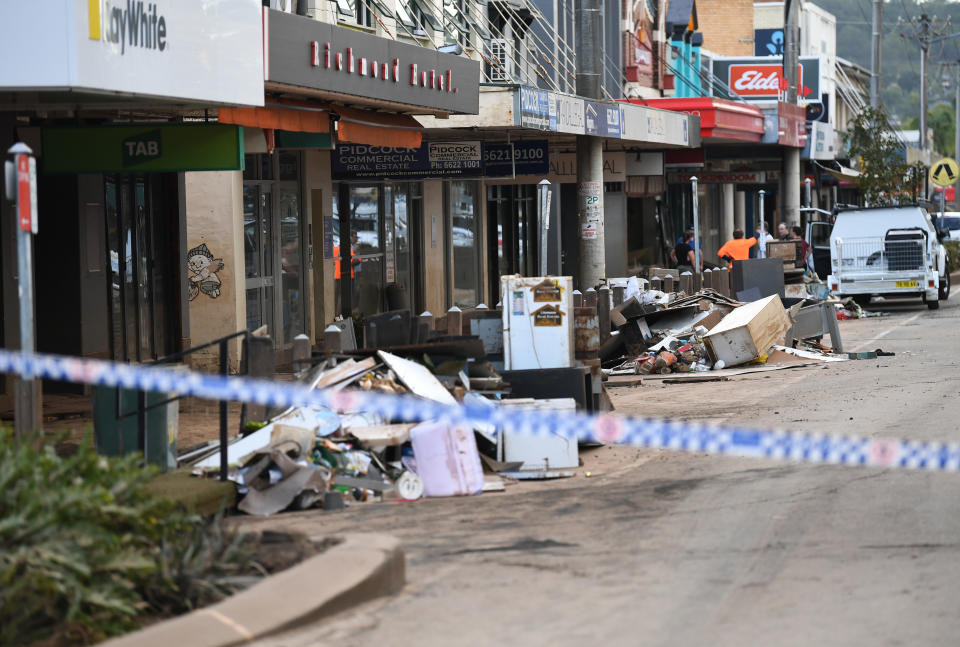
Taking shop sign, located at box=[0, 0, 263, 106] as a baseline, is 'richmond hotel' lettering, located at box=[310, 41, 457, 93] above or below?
above

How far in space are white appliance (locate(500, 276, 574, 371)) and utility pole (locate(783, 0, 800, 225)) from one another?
22.7 meters

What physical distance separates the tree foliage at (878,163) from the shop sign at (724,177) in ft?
A: 14.8

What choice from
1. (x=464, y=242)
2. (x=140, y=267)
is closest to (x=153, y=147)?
(x=140, y=267)

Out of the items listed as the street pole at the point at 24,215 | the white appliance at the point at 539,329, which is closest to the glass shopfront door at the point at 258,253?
the white appliance at the point at 539,329

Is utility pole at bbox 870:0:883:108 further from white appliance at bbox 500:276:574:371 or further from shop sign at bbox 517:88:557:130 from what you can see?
white appliance at bbox 500:276:574:371

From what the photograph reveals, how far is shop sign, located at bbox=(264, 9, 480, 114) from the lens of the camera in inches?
543

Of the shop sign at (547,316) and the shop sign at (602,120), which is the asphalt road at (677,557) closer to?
the shop sign at (547,316)

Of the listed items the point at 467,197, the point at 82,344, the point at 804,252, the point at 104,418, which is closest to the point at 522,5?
the point at 467,197

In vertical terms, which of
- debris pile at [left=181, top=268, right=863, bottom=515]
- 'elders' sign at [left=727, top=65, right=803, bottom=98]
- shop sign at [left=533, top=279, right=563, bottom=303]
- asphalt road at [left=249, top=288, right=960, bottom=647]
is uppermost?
'elders' sign at [left=727, top=65, right=803, bottom=98]

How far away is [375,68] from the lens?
15.7m

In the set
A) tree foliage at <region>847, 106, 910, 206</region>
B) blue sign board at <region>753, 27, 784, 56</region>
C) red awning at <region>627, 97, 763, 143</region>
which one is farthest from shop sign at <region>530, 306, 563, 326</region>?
blue sign board at <region>753, 27, 784, 56</region>

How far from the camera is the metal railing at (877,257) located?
2920cm

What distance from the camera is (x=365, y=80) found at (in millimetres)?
15477

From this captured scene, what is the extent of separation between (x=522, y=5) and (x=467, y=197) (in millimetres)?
4060
